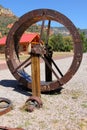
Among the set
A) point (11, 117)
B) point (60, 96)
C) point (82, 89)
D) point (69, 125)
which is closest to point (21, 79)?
point (60, 96)

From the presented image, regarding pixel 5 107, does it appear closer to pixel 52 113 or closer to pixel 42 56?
pixel 52 113

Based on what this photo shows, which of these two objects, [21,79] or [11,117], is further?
[21,79]

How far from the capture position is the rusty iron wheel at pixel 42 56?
31.7 feet

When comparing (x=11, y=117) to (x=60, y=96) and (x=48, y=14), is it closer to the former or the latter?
(x=60, y=96)

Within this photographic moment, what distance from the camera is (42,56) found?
32.5 ft

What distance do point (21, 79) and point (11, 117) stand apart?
3.02m

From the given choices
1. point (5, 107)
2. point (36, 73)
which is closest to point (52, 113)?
point (5, 107)

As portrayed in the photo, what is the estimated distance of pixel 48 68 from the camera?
1114cm

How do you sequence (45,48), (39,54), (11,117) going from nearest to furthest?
(11,117) → (39,54) → (45,48)

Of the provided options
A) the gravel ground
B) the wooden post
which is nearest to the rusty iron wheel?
the gravel ground

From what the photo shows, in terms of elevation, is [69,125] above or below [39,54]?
below

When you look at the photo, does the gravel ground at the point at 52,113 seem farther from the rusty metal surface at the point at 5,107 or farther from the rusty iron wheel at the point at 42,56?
the rusty iron wheel at the point at 42,56

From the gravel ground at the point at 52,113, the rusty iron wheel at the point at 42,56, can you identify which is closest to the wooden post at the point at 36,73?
the gravel ground at the point at 52,113

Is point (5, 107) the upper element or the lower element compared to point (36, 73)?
lower
